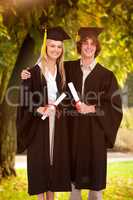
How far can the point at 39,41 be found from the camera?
8.89m

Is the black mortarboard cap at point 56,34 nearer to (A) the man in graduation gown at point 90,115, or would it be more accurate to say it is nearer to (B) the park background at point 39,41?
(A) the man in graduation gown at point 90,115

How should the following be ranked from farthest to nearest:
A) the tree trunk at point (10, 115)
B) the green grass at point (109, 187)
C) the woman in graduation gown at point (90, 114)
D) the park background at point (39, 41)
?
the tree trunk at point (10, 115)
the green grass at point (109, 187)
the park background at point (39, 41)
the woman in graduation gown at point (90, 114)

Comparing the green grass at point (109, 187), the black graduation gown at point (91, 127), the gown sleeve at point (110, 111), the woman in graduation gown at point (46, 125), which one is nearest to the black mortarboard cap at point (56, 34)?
the woman in graduation gown at point (46, 125)

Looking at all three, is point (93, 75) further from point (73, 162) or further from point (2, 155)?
point (2, 155)

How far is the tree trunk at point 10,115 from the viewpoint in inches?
382

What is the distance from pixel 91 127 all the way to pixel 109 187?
4626mm

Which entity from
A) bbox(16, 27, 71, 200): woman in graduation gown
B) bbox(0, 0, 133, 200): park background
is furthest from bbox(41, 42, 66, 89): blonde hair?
bbox(0, 0, 133, 200): park background

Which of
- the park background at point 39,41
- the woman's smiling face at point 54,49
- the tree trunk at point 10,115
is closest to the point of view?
the woman's smiling face at point 54,49

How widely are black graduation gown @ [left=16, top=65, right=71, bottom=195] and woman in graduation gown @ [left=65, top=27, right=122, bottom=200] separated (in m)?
0.15

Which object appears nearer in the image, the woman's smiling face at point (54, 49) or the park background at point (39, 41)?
the woman's smiling face at point (54, 49)

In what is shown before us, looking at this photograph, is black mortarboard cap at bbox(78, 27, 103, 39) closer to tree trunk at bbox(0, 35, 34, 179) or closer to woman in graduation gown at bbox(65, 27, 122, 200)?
woman in graduation gown at bbox(65, 27, 122, 200)

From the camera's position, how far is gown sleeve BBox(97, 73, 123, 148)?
6121 mm

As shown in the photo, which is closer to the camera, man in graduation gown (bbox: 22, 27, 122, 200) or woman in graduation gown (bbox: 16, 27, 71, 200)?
woman in graduation gown (bbox: 16, 27, 71, 200)

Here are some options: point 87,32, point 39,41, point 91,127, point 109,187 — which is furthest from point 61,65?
point 109,187
